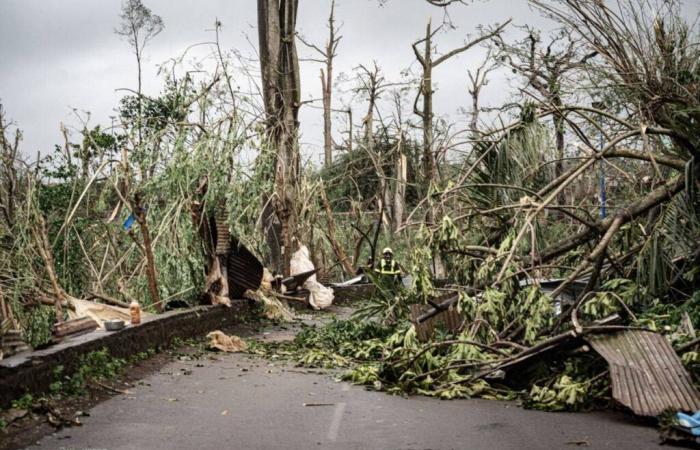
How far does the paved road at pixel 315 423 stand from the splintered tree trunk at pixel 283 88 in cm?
1375

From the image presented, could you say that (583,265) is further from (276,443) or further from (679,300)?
(276,443)

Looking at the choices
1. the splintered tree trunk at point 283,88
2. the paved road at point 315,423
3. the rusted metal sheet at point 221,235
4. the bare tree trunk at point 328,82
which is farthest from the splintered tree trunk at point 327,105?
the paved road at point 315,423

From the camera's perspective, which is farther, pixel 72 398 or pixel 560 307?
pixel 560 307

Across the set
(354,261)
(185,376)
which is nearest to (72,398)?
(185,376)

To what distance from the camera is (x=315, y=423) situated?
26.9 ft

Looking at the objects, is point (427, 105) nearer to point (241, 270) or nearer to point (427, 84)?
point (427, 84)

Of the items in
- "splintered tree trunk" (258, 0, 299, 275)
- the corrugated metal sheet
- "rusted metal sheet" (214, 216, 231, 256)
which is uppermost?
"splintered tree trunk" (258, 0, 299, 275)

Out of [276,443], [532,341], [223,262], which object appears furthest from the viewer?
[223,262]

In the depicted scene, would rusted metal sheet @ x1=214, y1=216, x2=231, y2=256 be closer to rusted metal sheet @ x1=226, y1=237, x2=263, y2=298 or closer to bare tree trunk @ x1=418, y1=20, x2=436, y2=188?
rusted metal sheet @ x1=226, y1=237, x2=263, y2=298

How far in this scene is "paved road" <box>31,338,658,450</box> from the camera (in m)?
7.21

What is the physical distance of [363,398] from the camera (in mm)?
9742

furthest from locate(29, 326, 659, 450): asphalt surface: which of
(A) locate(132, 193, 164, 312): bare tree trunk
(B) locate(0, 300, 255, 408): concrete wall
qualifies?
(A) locate(132, 193, 164, 312): bare tree trunk

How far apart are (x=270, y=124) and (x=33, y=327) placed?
41.1ft

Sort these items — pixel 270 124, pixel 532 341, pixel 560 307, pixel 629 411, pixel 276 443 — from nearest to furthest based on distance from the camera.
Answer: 1. pixel 276 443
2. pixel 629 411
3. pixel 532 341
4. pixel 560 307
5. pixel 270 124
